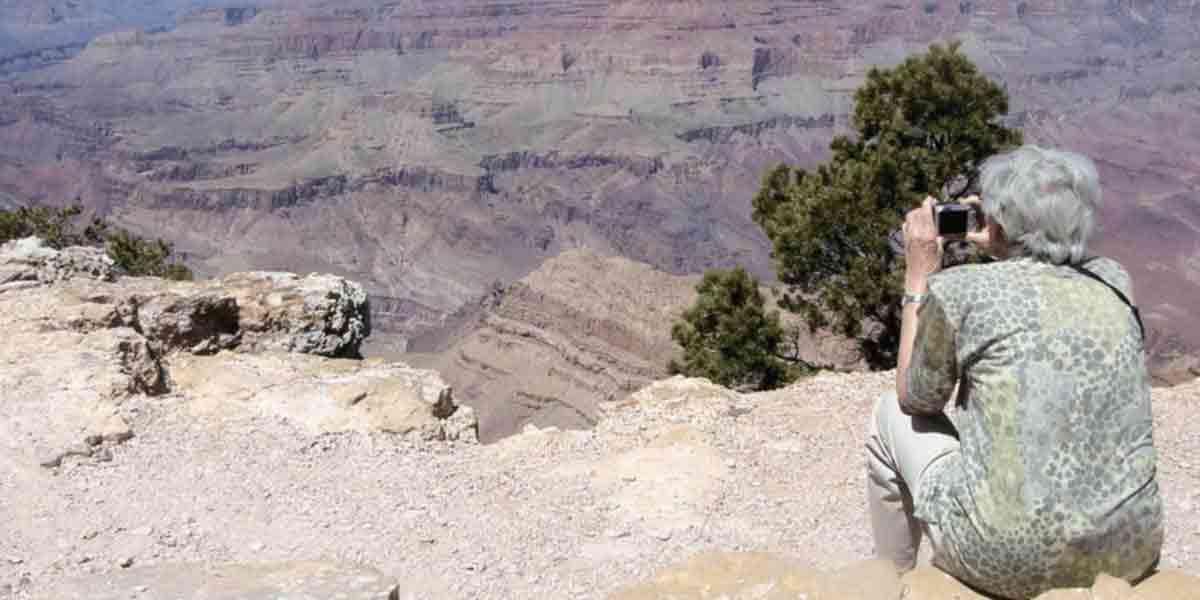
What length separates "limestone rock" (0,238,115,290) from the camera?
11.1 meters

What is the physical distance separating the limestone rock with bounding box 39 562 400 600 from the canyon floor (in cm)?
29

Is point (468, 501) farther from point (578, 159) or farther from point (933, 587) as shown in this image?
point (578, 159)

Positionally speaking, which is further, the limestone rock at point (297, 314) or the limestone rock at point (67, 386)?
the limestone rock at point (297, 314)

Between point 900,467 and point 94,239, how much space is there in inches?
986

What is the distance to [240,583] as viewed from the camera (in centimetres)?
557

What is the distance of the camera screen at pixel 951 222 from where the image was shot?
4.86 m

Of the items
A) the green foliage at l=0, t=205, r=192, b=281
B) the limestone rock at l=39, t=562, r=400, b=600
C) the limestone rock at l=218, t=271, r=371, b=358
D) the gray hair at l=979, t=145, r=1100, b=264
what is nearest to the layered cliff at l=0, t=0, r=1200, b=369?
the green foliage at l=0, t=205, r=192, b=281

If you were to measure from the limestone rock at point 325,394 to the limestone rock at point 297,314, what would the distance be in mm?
1014

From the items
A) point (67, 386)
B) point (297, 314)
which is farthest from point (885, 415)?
point (297, 314)

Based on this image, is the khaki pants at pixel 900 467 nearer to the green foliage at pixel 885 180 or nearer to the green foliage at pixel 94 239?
the green foliage at pixel 885 180

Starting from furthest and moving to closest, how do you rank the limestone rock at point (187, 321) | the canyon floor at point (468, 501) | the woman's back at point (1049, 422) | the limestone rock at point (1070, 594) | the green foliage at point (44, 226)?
the green foliage at point (44, 226) → the limestone rock at point (187, 321) → the canyon floor at point (468, 501) → the limestone rock at point (1070, 594) → the woman's back at point (1049, 422)

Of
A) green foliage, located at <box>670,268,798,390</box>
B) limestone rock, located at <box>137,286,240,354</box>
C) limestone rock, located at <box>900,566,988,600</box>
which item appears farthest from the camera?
green foliage, located at <box>670,268,798,390</box>

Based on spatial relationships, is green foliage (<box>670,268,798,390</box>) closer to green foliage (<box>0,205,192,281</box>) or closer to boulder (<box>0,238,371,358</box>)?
boulder (<box>0,238,371,358</box>)

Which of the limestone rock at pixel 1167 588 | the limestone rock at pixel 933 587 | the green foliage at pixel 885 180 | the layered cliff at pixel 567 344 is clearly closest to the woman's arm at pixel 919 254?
the limestone rock at pixel 933 587
